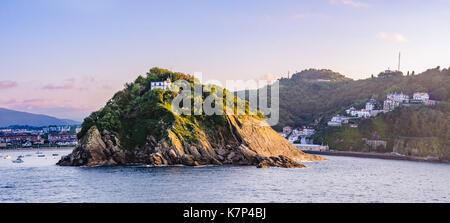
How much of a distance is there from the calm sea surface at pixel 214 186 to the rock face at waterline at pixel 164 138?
7.34 meters

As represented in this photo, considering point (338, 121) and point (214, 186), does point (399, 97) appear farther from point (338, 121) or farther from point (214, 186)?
point (214, 186)

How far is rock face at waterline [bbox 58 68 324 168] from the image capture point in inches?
2451

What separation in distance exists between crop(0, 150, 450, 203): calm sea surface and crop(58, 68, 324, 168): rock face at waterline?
7339 millimetres

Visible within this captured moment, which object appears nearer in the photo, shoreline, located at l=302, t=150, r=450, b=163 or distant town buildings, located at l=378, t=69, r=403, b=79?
shoreline, located at l=302, t=150, r=450, b=163

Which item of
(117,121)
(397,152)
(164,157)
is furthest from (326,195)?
(397,152)

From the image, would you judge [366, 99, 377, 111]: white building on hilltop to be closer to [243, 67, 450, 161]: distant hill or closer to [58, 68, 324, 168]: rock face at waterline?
[243, 67, 450, 161]: distant hill

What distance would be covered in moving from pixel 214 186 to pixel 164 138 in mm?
23622

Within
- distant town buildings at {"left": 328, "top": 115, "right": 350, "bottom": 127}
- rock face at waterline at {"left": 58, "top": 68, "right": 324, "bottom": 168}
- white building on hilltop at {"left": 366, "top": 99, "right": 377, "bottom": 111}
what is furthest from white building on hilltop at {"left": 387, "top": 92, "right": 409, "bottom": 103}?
rock face at waterline at {"left": 58, "top": 68, "right": 324, "bottom": 168}

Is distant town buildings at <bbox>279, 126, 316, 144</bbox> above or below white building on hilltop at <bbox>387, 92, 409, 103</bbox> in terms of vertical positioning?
below

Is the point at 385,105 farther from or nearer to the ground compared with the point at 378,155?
farther from the ground

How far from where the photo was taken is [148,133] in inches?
2591

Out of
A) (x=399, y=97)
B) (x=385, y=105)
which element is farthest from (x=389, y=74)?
(x=385, y=105)

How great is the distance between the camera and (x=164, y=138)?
62688 mm

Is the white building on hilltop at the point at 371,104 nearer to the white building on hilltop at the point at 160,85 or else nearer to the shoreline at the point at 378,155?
the shoreline at the point at 378,155
